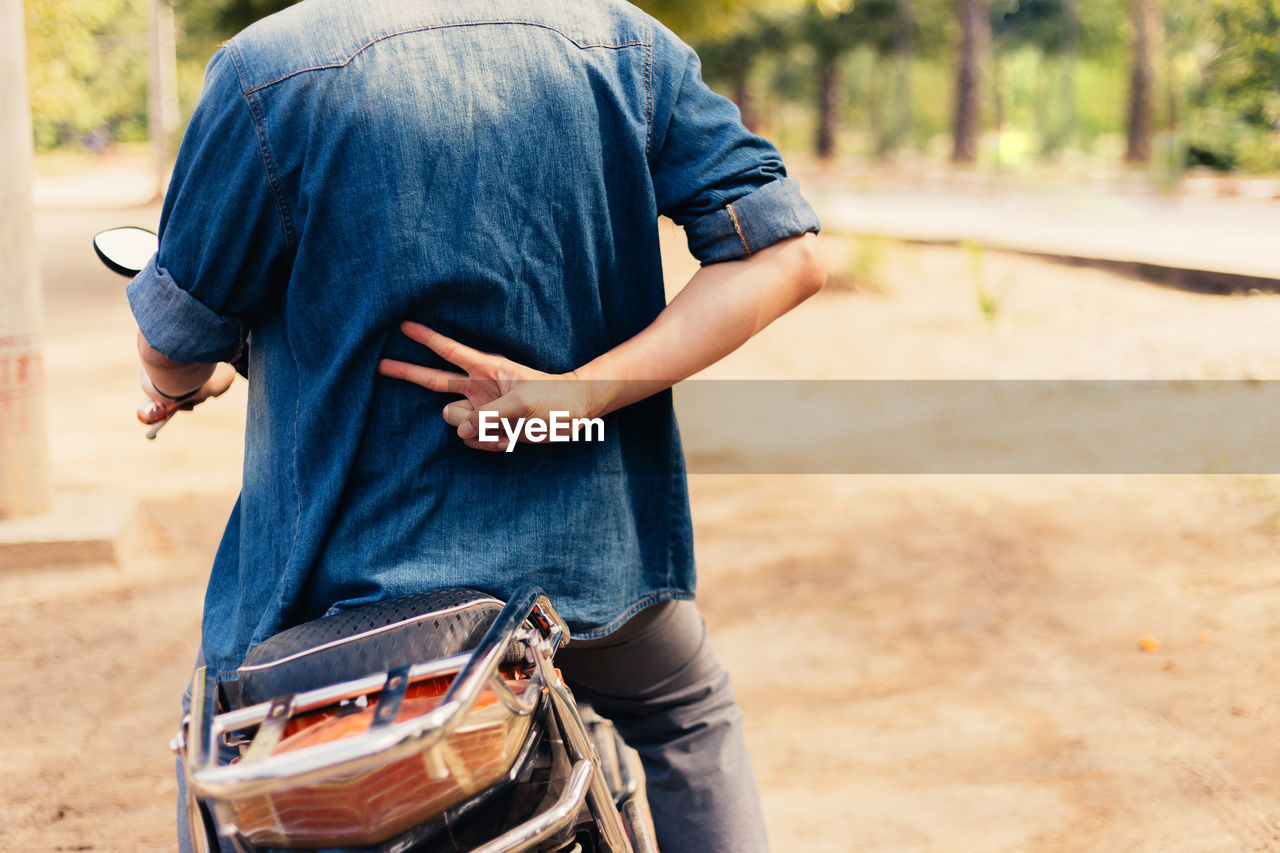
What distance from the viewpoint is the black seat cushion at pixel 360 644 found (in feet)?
3.69

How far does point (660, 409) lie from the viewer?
157cm

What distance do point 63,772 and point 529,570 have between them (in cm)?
244

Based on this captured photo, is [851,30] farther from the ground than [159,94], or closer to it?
farther from the ground

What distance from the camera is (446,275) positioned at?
4.25 ft

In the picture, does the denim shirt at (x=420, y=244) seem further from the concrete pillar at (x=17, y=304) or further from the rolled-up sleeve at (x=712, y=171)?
the concrete pillar at (x=17, y=304)

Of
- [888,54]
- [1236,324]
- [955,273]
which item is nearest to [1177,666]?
[1236,324]

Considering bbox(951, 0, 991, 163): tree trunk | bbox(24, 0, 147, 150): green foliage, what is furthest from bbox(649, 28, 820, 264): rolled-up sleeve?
bbox(951, 0, 991, 163): tree trunk

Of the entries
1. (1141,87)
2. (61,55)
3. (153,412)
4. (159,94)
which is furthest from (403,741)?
(159,94)

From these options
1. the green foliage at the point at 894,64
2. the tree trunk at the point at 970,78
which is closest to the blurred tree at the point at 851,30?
the green foliage at the point at 894,64

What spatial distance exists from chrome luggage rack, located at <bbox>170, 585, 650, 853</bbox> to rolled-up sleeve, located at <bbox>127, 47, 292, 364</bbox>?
41 cm

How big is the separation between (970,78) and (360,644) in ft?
96.9

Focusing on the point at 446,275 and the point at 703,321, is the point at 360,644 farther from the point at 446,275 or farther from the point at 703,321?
the point at 703,321

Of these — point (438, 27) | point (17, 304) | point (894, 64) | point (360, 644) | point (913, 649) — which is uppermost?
point (438, 27)

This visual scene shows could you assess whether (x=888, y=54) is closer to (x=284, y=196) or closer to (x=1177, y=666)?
(x=1177, y=666)
